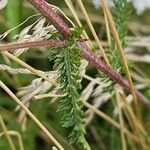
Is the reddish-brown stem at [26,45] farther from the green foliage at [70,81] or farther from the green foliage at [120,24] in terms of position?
the green foliage at [120,24]

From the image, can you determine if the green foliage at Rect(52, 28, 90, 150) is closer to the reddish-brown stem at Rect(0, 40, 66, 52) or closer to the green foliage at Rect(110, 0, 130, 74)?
the reddish-brown stem at Rect(0, 40, 66, 52)

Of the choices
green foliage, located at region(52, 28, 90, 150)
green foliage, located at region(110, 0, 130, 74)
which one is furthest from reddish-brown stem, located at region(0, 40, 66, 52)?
green foliage, located at region(110, 0, 130, 74)

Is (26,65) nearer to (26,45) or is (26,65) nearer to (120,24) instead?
(26,45)

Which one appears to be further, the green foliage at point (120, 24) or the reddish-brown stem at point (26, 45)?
the green foliage at point (120, 24)

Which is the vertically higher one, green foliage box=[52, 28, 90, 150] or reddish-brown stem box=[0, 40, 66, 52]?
reddish-brown stem box=[0, 40, 66, 52]

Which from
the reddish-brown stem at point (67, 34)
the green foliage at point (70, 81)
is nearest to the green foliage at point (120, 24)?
the reddish-brown stem at point (67, 34)

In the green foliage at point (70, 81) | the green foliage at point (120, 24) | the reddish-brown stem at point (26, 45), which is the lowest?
the green foliage at point (120, 24)

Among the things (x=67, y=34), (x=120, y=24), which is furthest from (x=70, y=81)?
(x=120, y=24)

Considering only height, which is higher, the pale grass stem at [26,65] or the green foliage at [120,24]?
the pale grass stem at [26,65]
